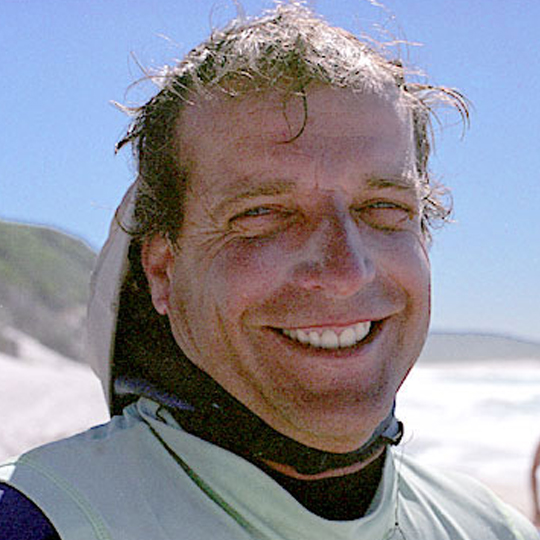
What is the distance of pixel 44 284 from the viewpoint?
23328 mm

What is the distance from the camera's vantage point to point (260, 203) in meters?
1.59

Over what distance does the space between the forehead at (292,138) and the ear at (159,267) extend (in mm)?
190

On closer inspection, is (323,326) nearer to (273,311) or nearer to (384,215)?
(273,311)

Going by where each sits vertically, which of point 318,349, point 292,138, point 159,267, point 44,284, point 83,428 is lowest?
point 318,349

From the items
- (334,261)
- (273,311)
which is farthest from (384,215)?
(273,311)

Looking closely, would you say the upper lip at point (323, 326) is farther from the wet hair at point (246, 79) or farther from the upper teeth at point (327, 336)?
the wet hair at point (246, 79)

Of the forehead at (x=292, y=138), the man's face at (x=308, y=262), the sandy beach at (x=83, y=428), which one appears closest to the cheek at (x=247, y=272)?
the man's face at (x=308, y=262)

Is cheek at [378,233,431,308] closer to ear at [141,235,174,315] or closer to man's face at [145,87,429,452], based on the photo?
man's face at [145,87,429,452]

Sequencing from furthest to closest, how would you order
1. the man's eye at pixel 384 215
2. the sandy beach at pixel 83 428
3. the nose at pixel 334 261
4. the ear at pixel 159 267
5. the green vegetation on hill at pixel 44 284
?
the green vegetation on hill at pixel 44 284
the sandy beach at pixel 83 428
the ear at pixel 159 267
the man's eye at pixel 384 215
the nose at pixel 334 261

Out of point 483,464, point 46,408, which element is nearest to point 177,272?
point 46,408

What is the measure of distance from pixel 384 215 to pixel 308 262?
0.19 metres

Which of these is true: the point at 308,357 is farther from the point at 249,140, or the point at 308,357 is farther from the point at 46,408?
the point at 46,408

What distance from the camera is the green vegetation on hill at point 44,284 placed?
20953 millimetres

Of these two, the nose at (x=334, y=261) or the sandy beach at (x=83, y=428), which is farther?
the sandy beach at (x=83, y=428)
